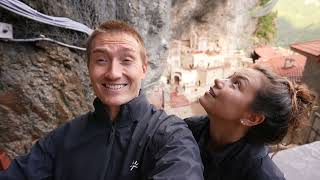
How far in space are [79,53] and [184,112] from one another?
1268cm

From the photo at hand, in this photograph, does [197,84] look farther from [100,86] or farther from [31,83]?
[100,86]

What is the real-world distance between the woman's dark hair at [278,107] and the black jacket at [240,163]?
10 centimetres

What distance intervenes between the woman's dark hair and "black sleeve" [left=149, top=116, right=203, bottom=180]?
683mm

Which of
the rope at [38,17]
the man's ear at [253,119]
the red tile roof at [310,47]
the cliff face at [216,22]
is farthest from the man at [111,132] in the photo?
the cliff face at [216,22]

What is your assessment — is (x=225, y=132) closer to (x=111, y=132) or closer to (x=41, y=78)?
(x=111, y=132)

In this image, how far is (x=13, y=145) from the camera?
3287mm

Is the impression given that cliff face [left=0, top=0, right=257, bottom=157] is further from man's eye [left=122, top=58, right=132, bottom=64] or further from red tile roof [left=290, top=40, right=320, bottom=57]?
red tile roof [left=290, top=40, right=320, bottom=57]

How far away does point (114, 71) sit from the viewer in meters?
1.54

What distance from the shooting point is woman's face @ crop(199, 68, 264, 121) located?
6.35ft

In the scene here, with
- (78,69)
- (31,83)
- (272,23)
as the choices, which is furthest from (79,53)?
(272,23)

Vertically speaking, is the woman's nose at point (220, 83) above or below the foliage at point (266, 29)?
below

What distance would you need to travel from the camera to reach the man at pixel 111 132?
1.46 metres

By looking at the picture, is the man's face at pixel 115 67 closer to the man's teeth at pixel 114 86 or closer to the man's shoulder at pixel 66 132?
the man's teeth at pixel 114 86

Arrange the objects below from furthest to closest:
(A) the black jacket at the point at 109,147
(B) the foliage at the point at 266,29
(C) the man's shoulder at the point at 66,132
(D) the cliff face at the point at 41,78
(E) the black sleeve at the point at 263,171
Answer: (B) the foliage at the point at 266,29
(D) the cliff face at the point at 41,78
(E) the black sleeve at the point at 263,171
(C) the man's shoulder at the point at 66,132
(A) the black jacket at the point at 109,147
